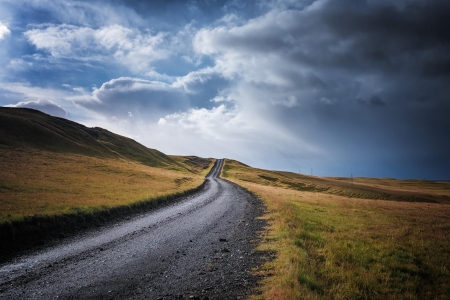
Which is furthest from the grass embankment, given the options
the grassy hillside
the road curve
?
the grassy hillside

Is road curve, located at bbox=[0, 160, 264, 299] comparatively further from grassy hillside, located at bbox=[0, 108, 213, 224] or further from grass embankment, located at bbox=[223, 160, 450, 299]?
grassy hillside, located at bbox=[0, 108, 213, 224]

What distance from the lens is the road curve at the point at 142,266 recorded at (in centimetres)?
718

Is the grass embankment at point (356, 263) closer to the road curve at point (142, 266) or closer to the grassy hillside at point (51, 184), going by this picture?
the road curve at point (142, 266)

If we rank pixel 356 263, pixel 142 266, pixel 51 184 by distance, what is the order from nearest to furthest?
pixel 142 266, pixel 356 263, pixel 51 184

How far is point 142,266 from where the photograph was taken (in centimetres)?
923

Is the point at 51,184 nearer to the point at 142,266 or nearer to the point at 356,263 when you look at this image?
the point at 142,266

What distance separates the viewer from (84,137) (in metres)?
103

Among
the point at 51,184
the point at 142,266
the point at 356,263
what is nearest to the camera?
the point at 142,266

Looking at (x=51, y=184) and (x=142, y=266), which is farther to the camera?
(x=51, y=184)

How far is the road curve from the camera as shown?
718 cm

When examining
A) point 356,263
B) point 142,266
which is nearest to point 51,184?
point 142,266

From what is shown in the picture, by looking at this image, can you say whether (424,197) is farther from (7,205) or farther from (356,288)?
(7,205)

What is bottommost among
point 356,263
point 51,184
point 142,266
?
point 51,184

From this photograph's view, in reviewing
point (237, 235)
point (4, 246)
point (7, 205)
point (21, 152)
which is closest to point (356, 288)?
point (237, 235)
